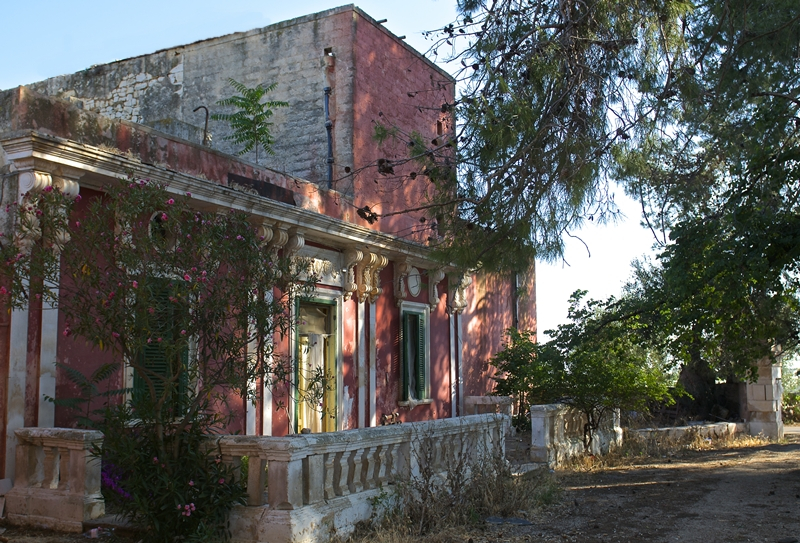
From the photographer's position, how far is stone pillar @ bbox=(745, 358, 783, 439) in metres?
16.9

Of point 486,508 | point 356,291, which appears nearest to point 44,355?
point 486,508

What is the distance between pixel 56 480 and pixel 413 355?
7.37 m

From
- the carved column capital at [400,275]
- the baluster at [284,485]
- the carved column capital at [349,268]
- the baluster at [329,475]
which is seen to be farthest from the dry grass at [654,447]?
the baluster at [284,485]

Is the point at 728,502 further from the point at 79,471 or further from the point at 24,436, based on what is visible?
the point at 24,436

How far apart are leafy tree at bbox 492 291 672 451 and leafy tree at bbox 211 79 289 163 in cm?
558

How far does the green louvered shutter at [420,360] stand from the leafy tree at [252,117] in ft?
12.9

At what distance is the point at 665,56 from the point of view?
7.45 meters

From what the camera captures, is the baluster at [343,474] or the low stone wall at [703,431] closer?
the baluster at [343,474]

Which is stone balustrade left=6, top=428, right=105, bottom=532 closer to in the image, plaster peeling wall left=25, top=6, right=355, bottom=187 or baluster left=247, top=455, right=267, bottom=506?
baluster left=247, top=455, right=267, bottom=506

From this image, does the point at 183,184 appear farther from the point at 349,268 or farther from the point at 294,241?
the point at 349,268

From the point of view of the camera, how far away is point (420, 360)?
43.8 ft

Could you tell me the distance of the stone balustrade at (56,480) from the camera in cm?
635

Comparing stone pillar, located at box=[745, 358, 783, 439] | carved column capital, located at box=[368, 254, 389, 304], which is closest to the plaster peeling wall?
carved column capital, located at box=[368, 254, 389, 304]

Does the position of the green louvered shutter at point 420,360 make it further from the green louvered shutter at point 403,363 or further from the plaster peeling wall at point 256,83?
the plaster peeling wall at point 256,83
